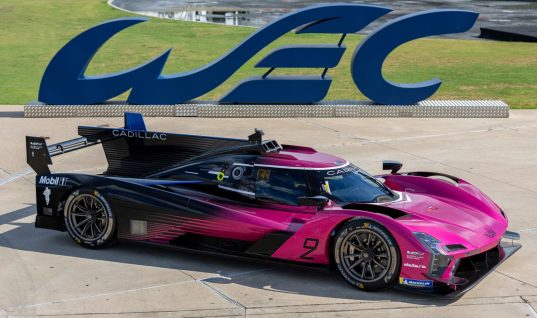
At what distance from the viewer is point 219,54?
26.8m

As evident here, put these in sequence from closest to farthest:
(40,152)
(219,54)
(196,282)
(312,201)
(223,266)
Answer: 1. (312,201)
2. (196,282)
3. (223,266)
4. (40,152)
5. (219,54)

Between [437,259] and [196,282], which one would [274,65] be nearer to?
[196,282]

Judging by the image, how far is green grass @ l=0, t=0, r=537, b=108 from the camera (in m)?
21.8

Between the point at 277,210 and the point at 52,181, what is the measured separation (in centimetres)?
270

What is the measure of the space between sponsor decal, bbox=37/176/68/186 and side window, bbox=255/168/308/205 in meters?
2.24

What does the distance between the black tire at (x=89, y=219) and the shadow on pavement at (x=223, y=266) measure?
0.40ft

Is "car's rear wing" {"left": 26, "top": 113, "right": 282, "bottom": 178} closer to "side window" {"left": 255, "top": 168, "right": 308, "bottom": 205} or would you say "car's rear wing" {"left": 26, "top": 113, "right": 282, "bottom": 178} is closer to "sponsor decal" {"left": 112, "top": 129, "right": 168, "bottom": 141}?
"sponsor decal" {"left": 112, "top": 129, "right": 168, "bottom": 141}

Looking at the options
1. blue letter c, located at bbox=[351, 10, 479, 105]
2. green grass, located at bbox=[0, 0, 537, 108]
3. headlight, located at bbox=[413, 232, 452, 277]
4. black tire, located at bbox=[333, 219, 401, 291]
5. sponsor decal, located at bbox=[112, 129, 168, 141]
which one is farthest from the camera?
green grass, located at bbox=[0, 0, 537, 108]

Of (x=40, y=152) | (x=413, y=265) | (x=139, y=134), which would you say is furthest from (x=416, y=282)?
(x=40, y=152)

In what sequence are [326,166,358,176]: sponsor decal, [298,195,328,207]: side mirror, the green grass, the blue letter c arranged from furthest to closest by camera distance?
the green grass → the blue letter c → [326,166,358,176]: sponsor decal → [298,195,328,207]: side mirror

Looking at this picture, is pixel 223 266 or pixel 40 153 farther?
pixel 40 153

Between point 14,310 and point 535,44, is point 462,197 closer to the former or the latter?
point 14,310

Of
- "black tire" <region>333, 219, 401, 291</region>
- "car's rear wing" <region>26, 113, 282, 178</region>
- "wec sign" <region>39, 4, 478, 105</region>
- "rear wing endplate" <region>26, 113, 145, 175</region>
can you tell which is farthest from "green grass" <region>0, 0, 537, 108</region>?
"black tire" <region>333, 219, 401, 291</region>

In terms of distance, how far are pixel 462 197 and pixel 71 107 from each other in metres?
10.5
